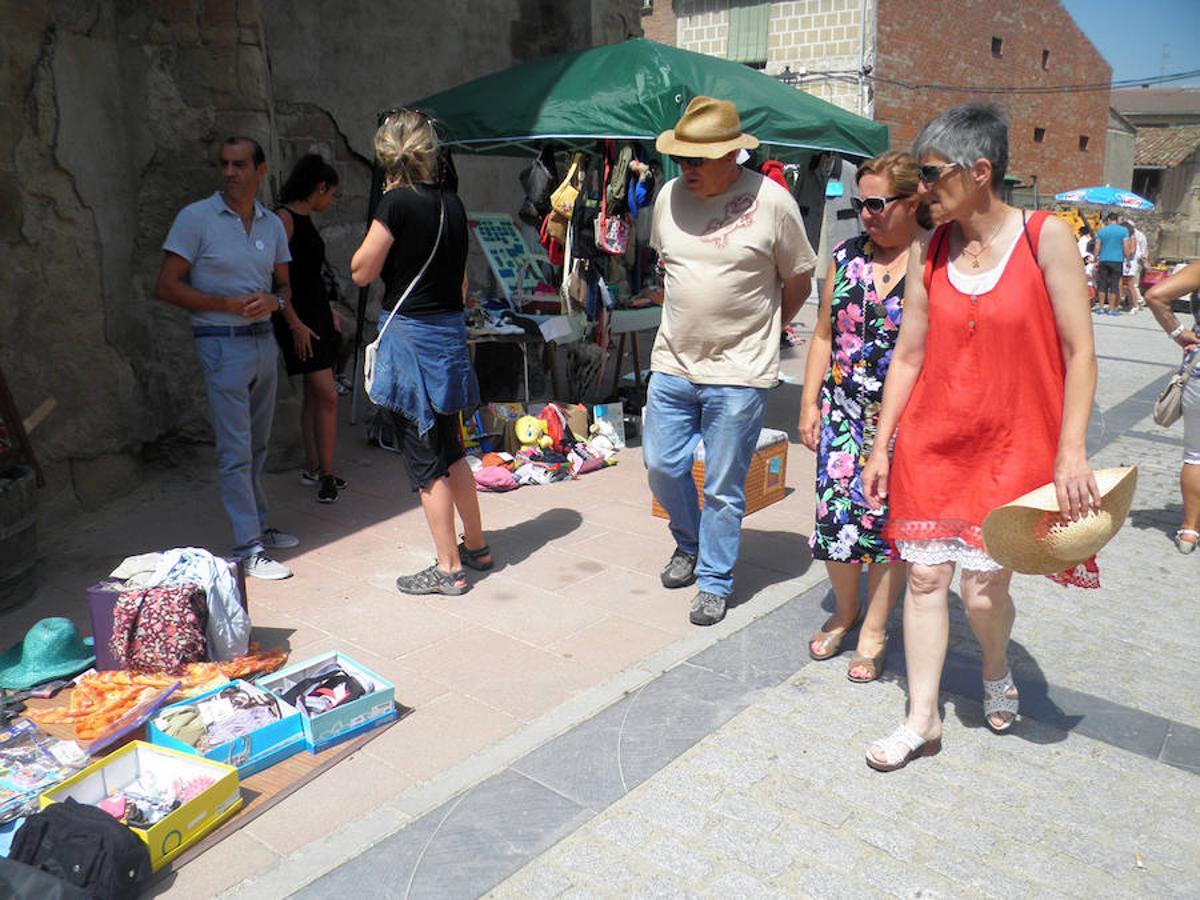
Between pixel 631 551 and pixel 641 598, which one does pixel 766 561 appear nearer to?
pixel 631 551

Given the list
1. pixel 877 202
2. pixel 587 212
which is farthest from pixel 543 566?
pixel 587 212

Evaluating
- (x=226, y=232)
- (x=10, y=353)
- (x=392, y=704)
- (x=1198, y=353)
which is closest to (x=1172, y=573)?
(x=1198, y=353)

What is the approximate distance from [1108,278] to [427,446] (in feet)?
59.1

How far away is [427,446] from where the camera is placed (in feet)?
14.1

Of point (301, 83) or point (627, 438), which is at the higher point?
point (301, 83)

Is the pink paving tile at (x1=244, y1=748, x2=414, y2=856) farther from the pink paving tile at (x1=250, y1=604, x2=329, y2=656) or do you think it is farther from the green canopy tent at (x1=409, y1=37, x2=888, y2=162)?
the green canopy tent at (x1=409, y1=37, x2=888, y2=162)

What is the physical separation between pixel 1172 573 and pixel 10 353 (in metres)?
5.84

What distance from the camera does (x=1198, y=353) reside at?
5270 millimetres

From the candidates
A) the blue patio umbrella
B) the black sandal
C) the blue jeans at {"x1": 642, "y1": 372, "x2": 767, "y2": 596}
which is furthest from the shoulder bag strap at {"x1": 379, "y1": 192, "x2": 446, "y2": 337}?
the blue patio umbrella

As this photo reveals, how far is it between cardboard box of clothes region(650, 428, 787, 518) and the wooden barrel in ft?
9.25

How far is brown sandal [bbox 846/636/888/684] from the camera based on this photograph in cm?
366

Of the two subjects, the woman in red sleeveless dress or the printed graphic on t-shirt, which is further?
the printed graphic on t-shirt

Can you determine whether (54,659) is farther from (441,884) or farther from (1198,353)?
(1198,353)

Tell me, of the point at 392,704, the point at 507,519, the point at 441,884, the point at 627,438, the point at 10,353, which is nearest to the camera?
the point at 441,884
